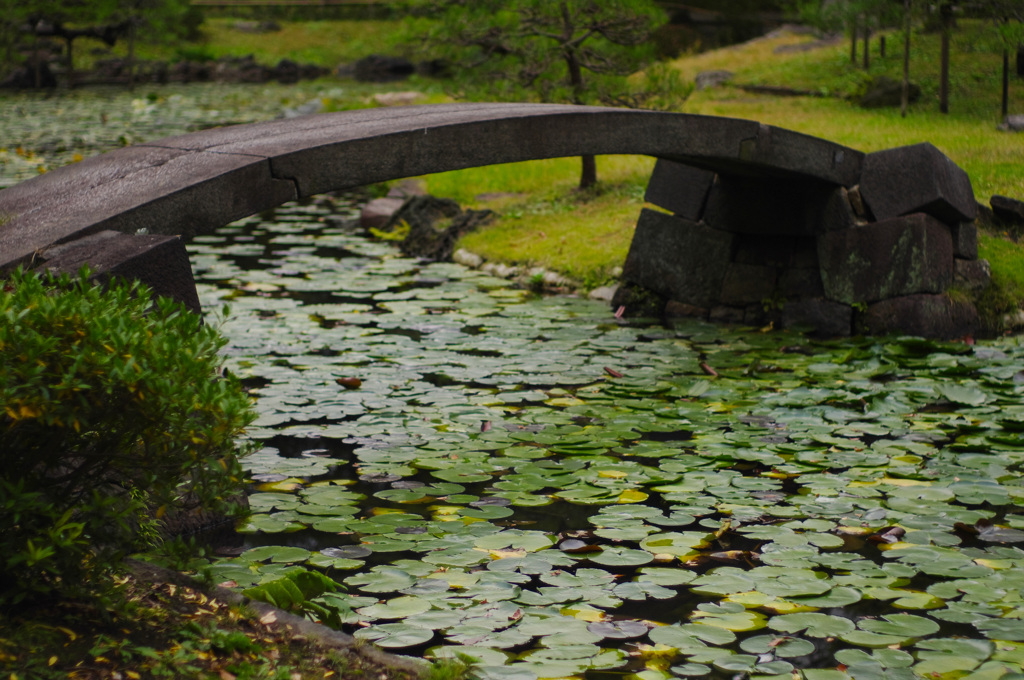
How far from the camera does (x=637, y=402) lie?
15.1 feet

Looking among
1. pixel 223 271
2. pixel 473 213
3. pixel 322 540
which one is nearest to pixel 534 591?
pixel 322 540

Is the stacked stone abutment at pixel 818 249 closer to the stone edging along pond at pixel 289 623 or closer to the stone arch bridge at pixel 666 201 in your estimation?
the stone arch bridge at pixel 666 201

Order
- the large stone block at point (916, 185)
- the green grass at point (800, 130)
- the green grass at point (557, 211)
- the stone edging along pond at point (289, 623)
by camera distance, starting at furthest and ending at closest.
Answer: the green grass at point (800, 130), the green grass at point (557, 211), the large stone block at point (916, 185), the stone edging along pond at point (289, 623)

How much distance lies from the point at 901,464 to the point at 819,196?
2.51 meters

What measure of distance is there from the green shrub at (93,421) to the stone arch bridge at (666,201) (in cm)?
93

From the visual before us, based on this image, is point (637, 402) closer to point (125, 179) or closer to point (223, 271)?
point (125, 179)

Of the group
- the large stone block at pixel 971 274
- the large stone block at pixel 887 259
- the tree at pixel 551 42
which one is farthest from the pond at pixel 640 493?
the tree at pixel 551 42

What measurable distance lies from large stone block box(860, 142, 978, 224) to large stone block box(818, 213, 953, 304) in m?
0.08

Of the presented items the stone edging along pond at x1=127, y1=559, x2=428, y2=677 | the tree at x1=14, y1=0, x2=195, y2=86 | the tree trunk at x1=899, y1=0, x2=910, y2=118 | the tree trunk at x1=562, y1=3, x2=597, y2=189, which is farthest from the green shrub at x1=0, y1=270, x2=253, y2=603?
the tree at x1=14, y1=0, x2=195, y2=86

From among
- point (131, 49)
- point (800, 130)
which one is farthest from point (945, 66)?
point (131, 49)

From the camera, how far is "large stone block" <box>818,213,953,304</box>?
222 inches

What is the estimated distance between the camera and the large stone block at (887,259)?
222 inches

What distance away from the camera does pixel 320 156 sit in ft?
13.0

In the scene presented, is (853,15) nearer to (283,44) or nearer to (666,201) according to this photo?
(666,201)
